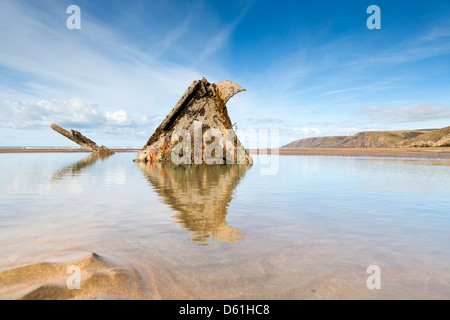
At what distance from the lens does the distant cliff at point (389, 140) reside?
50219mm

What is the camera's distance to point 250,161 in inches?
874

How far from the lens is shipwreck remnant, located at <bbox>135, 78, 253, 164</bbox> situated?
21797 millimetres

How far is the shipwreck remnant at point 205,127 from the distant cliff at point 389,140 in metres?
46.5

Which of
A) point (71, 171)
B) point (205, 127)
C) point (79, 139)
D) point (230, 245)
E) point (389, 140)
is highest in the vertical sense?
point (389, 140)

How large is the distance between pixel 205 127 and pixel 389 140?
116418 mm

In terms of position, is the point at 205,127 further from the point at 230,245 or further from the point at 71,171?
the point at 230,245

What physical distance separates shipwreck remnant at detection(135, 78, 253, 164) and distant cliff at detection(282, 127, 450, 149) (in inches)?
1830

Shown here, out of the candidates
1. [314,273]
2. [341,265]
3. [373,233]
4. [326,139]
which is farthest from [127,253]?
[326,139]

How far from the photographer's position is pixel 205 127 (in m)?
21.9

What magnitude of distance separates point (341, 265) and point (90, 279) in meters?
2.60

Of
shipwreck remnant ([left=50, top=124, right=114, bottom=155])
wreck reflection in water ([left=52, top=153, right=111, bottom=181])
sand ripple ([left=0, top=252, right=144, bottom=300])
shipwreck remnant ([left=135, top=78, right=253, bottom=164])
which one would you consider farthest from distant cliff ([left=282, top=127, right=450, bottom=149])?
shipwreck remnant ([left=50, top=124, right=114, bottom=155])

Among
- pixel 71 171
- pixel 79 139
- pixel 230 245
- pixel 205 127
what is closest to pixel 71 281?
pixel 230 245

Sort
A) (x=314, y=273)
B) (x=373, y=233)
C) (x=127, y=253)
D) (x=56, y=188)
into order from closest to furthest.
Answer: (x=314, y=273) → (x=127, y=253) → (x=373, y=233) → (x=56, y=188)

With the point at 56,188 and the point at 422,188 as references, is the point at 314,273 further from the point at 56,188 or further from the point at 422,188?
the point at 56,188
